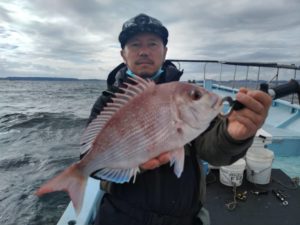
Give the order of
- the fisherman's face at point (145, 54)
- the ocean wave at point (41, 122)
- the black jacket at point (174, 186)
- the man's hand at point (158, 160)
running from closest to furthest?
the man's hand at point (158, 160) → the black jacket at point (174, 186) → the fisherman's face at point (145, 54) → the ocean wave at point (41, 122)

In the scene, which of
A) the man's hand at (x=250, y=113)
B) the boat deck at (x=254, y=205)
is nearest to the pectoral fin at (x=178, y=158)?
the man's hand at (x=250, y=113)

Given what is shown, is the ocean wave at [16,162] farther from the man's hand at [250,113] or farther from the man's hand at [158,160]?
the man's hand at [250,113]

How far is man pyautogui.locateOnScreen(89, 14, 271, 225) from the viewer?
6.88 ft

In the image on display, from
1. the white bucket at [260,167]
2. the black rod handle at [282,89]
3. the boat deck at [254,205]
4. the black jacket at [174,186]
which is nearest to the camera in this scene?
the black rod handle at [282,89]

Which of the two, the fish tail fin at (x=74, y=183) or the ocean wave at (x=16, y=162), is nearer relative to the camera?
the fish tail fin at (x=74, y=183)

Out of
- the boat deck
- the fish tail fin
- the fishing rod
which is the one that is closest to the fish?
the fish tail fin

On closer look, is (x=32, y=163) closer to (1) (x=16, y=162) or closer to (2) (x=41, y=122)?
(1) (x=16, y=162)

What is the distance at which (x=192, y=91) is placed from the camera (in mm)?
1709

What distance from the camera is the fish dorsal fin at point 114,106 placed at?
1.82 meters

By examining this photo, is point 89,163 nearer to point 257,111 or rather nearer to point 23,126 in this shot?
point 257,111

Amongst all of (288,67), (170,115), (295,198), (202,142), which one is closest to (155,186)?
(202,142)

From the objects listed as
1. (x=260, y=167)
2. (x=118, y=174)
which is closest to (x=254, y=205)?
(x=260, y=167)

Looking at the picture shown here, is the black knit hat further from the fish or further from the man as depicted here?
the fish

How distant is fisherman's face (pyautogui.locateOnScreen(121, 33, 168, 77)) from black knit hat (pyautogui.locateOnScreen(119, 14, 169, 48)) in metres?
0.04
